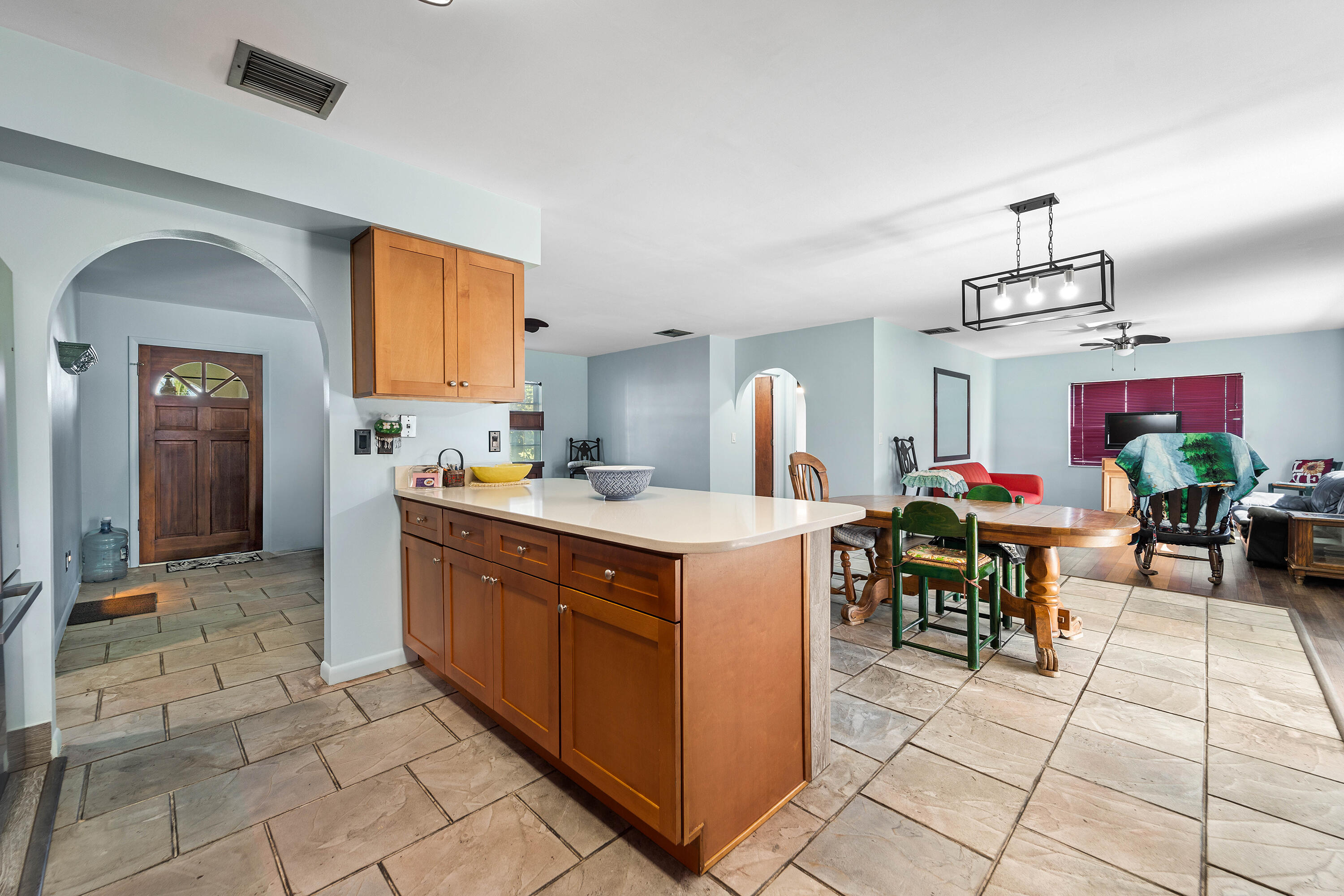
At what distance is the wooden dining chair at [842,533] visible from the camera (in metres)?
3.61

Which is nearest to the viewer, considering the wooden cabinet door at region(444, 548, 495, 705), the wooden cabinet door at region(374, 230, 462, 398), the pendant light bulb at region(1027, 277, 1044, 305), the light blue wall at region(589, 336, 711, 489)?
the wooden cabinet door at region(444, 548, 495, 705)

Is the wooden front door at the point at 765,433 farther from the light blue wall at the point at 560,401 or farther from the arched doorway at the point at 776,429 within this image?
the light blue wall at the point at 560,401

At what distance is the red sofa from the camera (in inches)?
257

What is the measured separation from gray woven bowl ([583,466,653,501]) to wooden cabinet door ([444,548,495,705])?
530 mm

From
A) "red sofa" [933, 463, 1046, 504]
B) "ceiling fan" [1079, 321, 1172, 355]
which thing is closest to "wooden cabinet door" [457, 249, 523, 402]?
"red sofa" [933, 463, 1046, 504]

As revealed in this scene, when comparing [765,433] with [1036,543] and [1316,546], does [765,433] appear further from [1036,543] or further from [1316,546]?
[1036,543]

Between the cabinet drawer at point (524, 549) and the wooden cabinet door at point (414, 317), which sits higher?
the wooden cabinet door at point (414, 317)

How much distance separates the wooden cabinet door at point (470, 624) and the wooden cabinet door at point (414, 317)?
32.0 inches

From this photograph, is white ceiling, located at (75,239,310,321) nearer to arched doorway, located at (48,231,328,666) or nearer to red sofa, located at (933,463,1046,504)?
arched doorway, located at (48,231,328,666)

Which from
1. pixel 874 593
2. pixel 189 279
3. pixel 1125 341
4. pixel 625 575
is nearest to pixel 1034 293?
pixel 874 593

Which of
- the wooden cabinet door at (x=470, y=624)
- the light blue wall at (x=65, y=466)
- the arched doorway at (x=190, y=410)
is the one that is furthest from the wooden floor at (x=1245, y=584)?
the light blue wall at (x=65, y=466)

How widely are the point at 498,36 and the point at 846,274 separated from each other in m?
3.19

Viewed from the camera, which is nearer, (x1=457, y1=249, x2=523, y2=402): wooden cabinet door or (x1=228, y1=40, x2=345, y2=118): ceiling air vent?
(x1=228, y1=40, x2=345, y2=118): ceiling air vent

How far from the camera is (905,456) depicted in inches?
247
